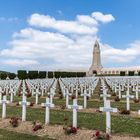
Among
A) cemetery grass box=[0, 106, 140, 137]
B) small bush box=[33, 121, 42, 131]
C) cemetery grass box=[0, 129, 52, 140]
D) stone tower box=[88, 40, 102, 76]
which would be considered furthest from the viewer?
stone tower box=[88, 40, 102, 76]

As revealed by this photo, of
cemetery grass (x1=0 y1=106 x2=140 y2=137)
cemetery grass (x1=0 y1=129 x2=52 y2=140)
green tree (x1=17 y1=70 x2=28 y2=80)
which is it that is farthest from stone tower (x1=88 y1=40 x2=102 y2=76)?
cemetery grass (x1=0 y1=129 x2=52 y2=140)

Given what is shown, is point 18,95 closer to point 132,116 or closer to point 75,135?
point 132,116

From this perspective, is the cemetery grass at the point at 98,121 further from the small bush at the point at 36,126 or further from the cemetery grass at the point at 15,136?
the cemetery grass at the point at 15,136

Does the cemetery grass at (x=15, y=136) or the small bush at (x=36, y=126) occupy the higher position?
the small bush at (x=36, y=126)

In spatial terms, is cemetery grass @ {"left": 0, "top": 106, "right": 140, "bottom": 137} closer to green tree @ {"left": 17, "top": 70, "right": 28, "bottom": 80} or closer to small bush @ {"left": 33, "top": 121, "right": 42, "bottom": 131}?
small bush @ {"left": 33, "top": 121, "right": 42, "bottom": 131}

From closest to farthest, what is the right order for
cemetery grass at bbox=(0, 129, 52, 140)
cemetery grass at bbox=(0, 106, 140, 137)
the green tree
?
cemetery grass at bbox=(0, 129, 52, 140), cemetery grass at bbox=(0, 106, 140, 137), the green tree

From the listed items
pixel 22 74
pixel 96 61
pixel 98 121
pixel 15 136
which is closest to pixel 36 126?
pixel 15 136

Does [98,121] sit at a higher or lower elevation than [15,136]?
higher

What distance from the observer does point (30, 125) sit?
42.3 ft

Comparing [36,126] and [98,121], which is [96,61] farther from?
[36,126]

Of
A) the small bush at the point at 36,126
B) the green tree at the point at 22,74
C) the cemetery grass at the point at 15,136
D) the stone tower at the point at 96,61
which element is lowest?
the cemetery grass at the point at 15,136

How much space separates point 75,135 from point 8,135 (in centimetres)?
214

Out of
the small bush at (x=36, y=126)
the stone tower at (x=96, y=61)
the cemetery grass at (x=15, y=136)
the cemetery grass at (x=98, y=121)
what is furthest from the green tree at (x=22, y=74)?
the stone tower at (x=96, y=61)

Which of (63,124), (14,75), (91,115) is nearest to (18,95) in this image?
(91,115)
